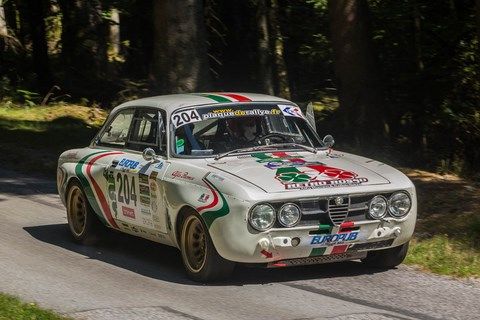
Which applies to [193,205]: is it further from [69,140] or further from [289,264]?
[69,140]

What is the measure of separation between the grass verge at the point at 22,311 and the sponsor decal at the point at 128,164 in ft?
7.36

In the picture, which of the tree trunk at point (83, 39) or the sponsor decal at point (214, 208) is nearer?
the sponsor decal at point (214, 208)

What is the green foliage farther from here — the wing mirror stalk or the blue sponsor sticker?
the blue sponsor sticker

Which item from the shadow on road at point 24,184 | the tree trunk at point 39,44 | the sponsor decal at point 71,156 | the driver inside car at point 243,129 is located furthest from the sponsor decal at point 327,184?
the tree trunk at point 39,44

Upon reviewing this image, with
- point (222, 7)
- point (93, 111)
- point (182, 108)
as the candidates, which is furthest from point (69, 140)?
point (182, 108)

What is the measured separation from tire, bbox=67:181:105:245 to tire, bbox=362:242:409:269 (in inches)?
115

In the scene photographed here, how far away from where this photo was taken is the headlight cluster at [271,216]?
8.41m

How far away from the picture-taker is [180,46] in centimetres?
1575

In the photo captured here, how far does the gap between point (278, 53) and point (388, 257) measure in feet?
54.7

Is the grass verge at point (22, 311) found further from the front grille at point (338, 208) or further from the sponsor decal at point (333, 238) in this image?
the front grille at point (338, 208)

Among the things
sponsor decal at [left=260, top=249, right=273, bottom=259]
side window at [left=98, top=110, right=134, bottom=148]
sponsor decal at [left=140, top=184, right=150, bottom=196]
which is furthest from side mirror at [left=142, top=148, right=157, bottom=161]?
sponsor decal at [left=260, top=249, right=273, bottom=259]

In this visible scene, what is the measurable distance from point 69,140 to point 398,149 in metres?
6.08

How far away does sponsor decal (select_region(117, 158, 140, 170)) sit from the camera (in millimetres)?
9809

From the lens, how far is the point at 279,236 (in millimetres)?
8492
